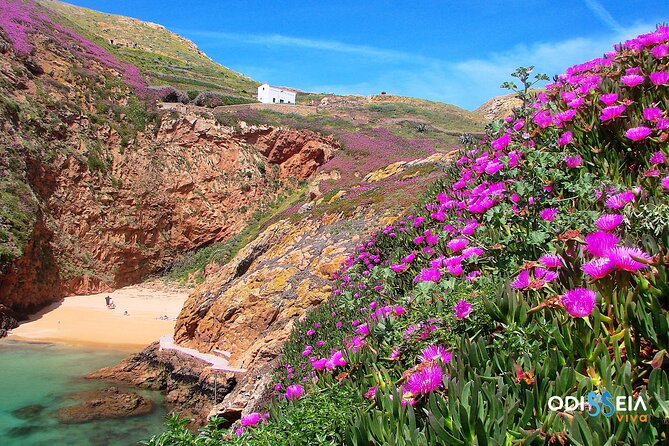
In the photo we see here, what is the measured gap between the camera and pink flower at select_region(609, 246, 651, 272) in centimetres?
181

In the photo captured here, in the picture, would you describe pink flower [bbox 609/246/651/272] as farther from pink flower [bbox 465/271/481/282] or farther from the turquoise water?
the turquoise water

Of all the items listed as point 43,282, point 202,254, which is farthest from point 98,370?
point 202,254

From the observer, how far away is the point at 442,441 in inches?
65.1

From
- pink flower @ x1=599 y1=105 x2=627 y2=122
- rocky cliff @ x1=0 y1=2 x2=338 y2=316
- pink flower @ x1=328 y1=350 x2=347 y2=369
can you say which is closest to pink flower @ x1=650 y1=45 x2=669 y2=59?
pink flower @ x1=599 y1=105 x2=627 y2=122

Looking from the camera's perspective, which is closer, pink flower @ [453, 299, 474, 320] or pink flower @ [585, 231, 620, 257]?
pink flower @ [585, 231, 620, 257]

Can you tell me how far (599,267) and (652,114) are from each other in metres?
2.01

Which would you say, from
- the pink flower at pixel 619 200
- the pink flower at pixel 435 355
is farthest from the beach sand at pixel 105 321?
the pink flower at pixel 619 200

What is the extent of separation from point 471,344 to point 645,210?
1.22 m

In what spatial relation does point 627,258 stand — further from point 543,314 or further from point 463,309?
point 463,309

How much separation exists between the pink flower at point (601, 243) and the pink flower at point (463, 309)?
27.7 inches

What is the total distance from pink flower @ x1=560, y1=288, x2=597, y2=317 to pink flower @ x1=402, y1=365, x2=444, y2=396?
2.16ft

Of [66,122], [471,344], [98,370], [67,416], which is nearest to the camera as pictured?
[471,344]

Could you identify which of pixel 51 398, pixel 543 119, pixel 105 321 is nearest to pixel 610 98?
pixel 543 119

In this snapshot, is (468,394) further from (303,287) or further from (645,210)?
(303,287)
